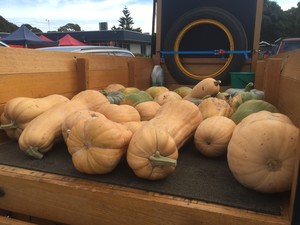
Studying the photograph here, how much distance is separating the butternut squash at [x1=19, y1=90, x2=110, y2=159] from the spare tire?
2.47 m

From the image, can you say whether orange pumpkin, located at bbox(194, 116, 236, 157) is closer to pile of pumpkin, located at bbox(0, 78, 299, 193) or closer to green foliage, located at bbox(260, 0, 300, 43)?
pile of pumpkin, located at bbox(0, 78, 299, 193)

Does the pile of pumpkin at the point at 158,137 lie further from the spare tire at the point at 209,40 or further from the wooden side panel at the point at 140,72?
the spare tire at the point at 209,40

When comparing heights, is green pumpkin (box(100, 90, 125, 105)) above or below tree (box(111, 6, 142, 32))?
below

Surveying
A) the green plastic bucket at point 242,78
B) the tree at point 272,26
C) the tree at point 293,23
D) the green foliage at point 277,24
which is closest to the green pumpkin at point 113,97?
the green plastic bucket at point 242,78

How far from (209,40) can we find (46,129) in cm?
335

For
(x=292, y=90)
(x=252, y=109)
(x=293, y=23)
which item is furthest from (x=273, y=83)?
(x=293, y=23)

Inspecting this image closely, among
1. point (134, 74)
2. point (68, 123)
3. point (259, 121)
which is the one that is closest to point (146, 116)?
point (68, 123)

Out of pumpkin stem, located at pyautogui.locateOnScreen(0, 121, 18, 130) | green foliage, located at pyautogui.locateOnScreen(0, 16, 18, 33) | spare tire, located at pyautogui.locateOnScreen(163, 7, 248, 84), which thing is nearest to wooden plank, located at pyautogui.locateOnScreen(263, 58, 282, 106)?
pumpkin stem, located at pyautogui.locateOnScreen(0, 121, 18, 130)

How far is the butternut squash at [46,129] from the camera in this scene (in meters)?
1.49

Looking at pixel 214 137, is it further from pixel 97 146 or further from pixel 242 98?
pixel 242 98

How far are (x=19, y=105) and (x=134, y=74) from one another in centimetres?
199

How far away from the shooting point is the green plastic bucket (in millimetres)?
3611

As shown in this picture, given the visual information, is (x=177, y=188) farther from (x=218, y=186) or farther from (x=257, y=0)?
(x=257, y=0)

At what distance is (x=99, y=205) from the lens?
1114 mm
